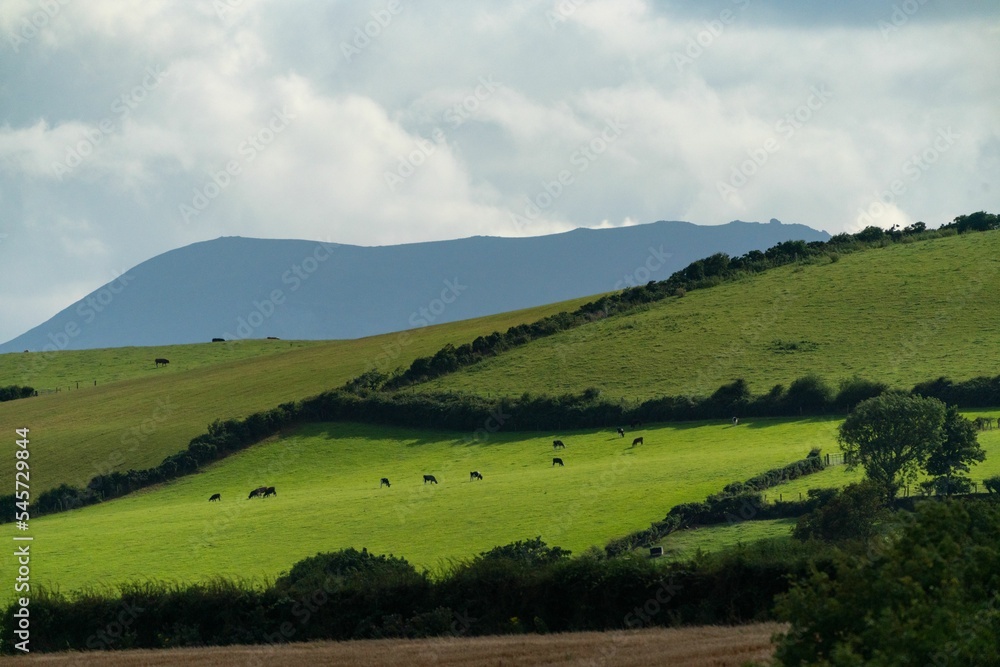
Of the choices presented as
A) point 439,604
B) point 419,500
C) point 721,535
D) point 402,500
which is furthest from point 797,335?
point 439,604

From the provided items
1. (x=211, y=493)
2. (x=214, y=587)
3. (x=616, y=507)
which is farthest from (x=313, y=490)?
(x=214, y=587)

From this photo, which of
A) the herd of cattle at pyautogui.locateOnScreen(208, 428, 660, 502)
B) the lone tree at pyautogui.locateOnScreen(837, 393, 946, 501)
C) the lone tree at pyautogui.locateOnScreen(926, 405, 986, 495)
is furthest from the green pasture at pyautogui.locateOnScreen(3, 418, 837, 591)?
the lone tree at pyautogui.locateOnScreen(926, 405, 986, 495)

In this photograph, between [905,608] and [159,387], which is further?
[159,387]

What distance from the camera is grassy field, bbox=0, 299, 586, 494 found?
283ft

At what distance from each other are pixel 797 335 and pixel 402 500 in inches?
1627

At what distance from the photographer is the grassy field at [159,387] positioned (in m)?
86.4

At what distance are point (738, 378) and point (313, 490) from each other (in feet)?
101

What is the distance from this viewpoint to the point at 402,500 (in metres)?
64.5

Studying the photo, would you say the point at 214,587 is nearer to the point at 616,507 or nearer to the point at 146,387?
the point at 616,507

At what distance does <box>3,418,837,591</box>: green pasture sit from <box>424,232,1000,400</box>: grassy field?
29.7 ft

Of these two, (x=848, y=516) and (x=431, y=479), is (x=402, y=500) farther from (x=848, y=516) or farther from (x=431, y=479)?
(x=848, y=516)

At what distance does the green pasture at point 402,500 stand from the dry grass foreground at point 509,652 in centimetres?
1655

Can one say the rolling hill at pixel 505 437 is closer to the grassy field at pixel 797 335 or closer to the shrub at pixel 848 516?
the grassy field at pixel 797 335

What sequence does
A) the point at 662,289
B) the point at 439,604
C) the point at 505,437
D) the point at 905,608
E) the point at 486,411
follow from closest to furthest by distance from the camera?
the point at 905,608, the point at 439,604, the point at 505,437, the point at 486,411, the point at 662,289
